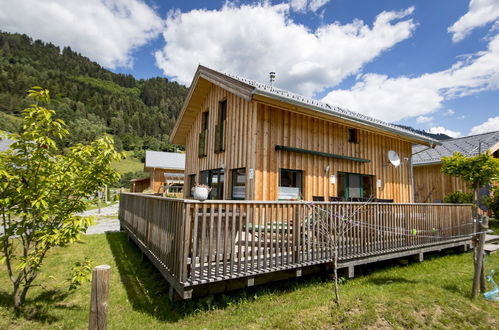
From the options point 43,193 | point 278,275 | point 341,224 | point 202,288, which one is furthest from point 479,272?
point 43,193

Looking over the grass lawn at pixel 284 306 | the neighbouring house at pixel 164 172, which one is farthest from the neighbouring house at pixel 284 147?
the neighbouring house at pixel 164 172

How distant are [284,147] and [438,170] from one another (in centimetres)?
1193

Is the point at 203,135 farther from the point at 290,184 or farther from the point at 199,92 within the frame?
the point at 290,184

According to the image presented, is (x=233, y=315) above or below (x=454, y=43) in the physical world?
below

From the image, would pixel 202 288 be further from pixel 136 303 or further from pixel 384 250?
pixel 384 250

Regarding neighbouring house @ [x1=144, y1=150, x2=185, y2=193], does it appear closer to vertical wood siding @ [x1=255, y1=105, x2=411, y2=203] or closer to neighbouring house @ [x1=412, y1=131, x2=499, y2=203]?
vertical wood siding @ [x1=255, y1=105, x2=411, y2=203]

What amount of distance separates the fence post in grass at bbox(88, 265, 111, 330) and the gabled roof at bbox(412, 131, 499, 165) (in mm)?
15827

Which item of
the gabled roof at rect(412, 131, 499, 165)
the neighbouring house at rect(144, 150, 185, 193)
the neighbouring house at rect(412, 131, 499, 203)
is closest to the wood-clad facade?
the neighbouring house at rect(144, 150, 185, 193)

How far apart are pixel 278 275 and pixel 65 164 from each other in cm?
423

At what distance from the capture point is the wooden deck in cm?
379

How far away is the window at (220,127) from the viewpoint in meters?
9.41

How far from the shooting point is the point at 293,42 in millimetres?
10484

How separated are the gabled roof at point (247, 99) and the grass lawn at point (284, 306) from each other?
4.57m

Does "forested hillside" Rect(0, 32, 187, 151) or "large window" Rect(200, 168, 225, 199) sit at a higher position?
"forested hillside" Rect(0, 32, 187, 151)
